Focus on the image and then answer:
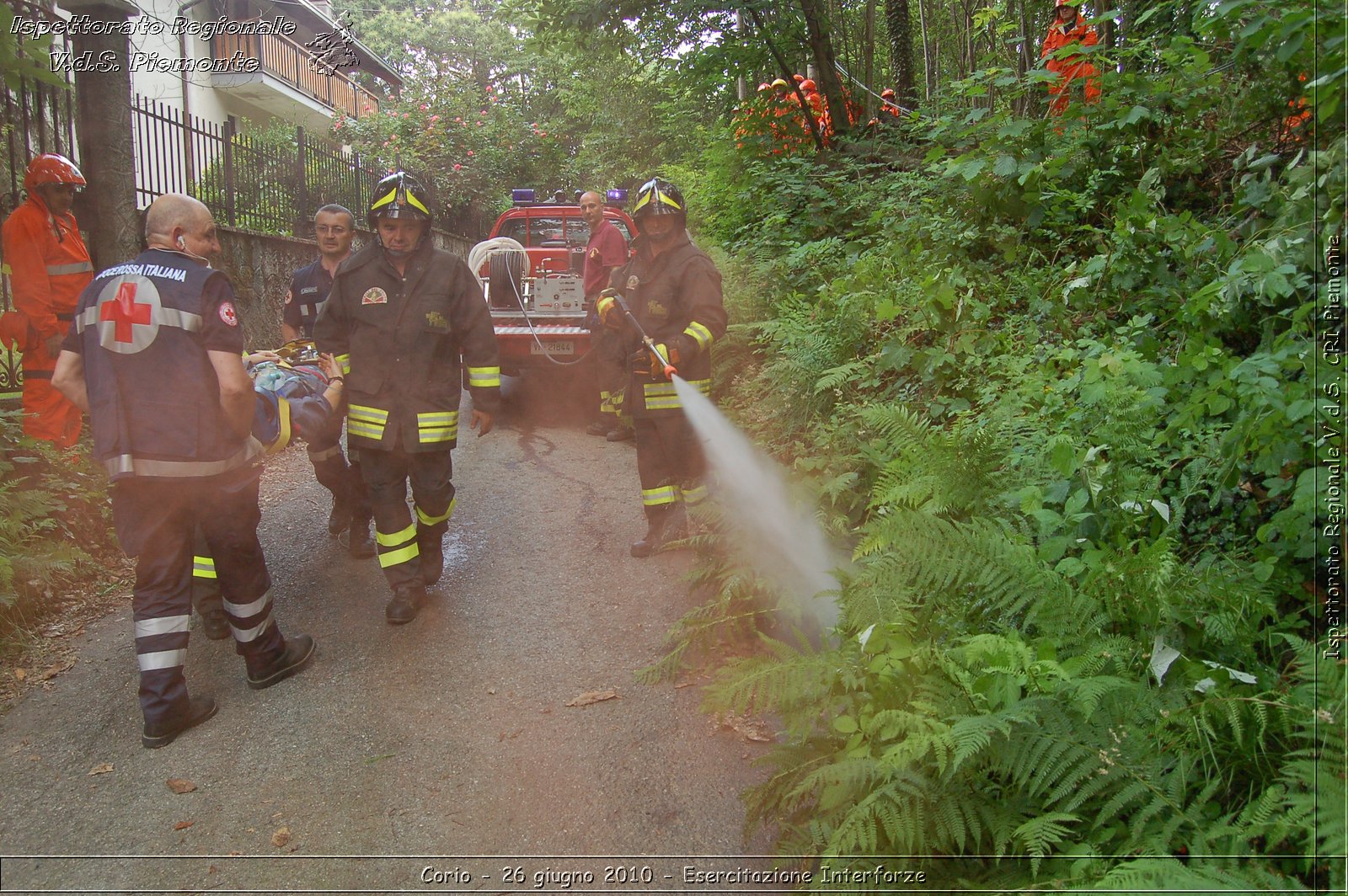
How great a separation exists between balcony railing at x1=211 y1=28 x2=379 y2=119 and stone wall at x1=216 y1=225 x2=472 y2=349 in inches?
391

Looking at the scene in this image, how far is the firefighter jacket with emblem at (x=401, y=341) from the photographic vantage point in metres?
4.88

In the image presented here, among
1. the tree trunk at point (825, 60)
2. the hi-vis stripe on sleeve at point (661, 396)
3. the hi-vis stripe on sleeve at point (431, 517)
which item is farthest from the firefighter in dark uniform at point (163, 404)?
the tree trunk at point (825, 60)

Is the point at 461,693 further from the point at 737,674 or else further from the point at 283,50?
the point at 283,50

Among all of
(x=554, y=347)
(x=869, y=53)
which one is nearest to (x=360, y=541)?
(x=554, y=347)

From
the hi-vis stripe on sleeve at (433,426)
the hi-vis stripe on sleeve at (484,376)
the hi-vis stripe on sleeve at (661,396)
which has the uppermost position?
the hi-vis stripe on sleeve at (484,376)

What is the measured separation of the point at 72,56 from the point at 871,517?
23.5 ft

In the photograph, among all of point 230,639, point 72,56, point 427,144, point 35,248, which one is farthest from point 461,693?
point 427,144

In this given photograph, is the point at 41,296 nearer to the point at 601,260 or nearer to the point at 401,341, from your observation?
the point at 401,341

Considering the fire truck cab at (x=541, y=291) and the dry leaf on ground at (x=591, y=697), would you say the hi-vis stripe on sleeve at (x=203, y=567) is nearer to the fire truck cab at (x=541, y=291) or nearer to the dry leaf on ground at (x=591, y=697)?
the dry leaf on ground at (x=591, y=697)

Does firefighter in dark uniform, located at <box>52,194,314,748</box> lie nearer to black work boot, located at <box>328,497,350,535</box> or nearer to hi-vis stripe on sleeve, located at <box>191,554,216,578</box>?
hi-vis stripe on sleeve, located at <box>191,554,216,578</box>

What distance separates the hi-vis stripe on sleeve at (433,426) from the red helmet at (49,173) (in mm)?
3434

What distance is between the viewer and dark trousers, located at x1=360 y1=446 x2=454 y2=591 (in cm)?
495

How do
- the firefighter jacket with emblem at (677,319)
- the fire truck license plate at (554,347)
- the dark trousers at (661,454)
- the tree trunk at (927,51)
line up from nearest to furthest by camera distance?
the firefighter jacket with emblem at (677,319) → the dark trousers at (661,454) → the fire truck license plate at (554,347) → the tree trunk at (927,51)

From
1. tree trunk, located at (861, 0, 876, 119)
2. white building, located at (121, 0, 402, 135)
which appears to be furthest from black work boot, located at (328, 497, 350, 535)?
white building, located at (121, 0, 402, 135)
